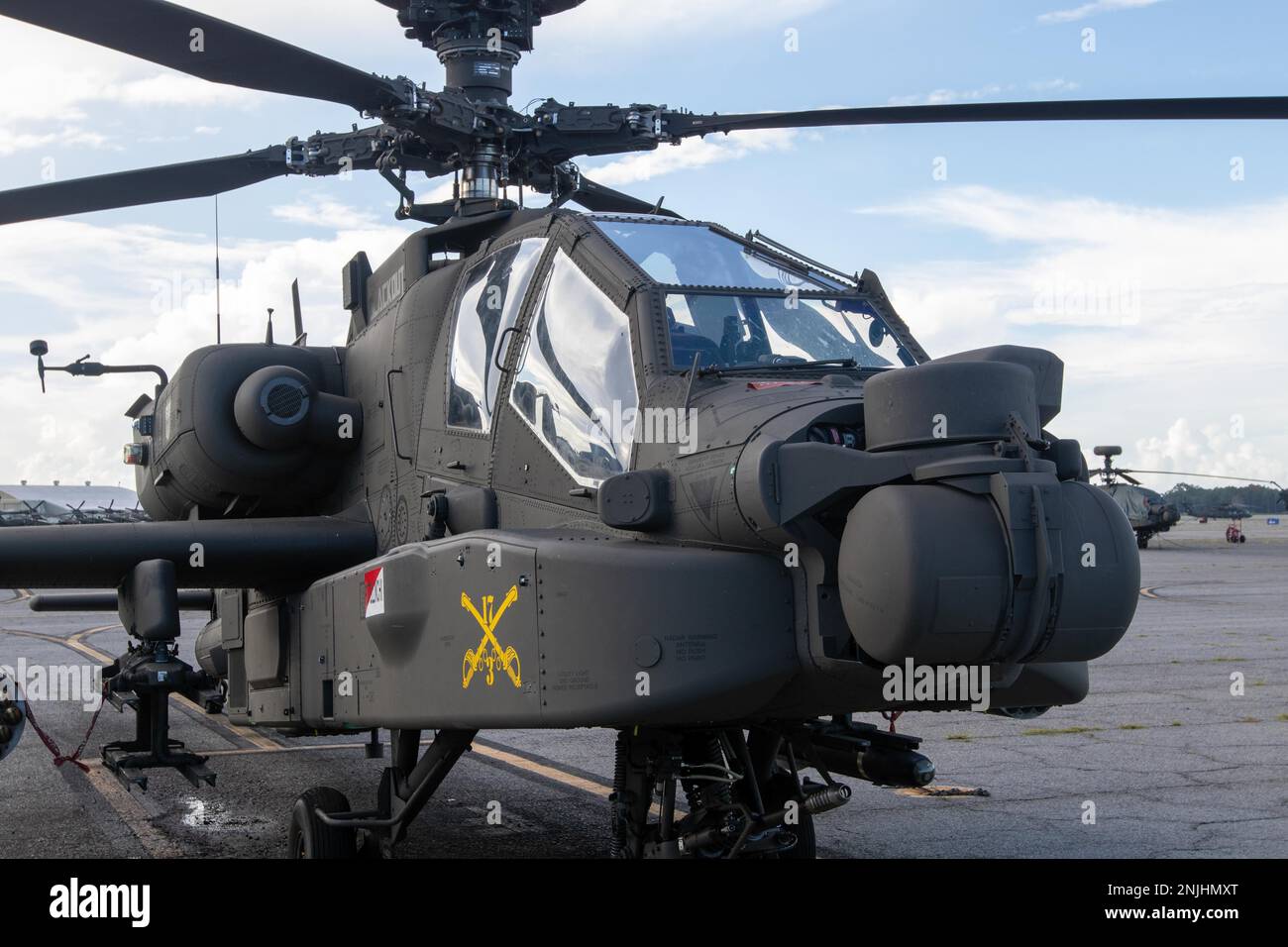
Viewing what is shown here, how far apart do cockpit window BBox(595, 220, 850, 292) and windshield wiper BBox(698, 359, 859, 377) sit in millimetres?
492

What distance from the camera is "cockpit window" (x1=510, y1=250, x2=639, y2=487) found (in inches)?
204

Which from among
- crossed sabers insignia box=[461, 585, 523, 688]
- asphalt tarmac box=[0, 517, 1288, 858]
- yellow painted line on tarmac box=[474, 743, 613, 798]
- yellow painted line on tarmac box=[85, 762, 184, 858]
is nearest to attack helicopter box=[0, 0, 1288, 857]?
crossed sabers insignia box=[461, 585, 523, 688]

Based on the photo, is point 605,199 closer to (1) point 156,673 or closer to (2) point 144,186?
(2) point 144,186

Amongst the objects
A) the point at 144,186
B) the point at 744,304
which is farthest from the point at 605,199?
the point at 744,304

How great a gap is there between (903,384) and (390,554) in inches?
93.4

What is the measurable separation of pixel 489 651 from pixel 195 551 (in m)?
2.95

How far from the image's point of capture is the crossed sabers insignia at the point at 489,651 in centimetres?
479

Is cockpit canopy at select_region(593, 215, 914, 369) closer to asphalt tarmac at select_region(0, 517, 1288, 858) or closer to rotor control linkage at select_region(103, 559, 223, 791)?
asphalt tarmac at select_region(0, 517, 1288, 858)

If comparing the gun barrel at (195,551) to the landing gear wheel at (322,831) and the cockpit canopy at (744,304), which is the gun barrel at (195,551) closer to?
the landing gear wheel at (322,831)

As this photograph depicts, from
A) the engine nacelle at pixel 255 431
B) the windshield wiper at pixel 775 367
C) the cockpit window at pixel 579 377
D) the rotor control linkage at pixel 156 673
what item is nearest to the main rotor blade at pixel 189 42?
the engine nacelle at pixel 255 431

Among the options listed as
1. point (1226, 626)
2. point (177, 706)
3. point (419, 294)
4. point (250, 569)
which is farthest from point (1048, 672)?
point (1226, 626)

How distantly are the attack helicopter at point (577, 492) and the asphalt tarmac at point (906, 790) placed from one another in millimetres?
922

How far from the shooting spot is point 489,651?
491 centimetres
